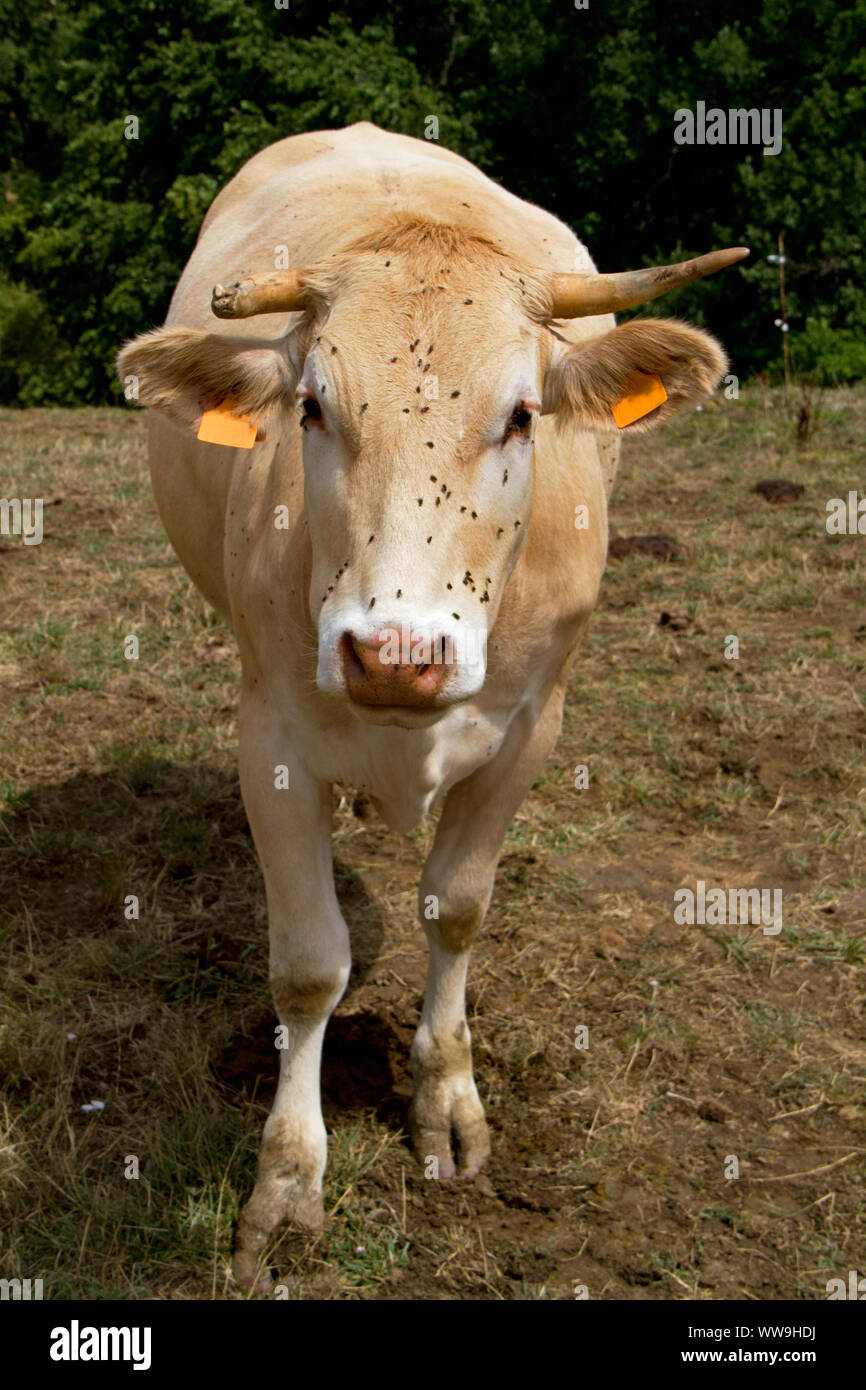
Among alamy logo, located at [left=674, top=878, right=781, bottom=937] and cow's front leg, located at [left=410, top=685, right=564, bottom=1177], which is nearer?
cow's front leg, located at [left=410, top=685, right=564, bottom=1177]

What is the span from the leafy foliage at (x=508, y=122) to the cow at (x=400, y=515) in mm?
11902

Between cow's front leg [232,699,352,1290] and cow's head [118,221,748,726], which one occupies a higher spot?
cow's head [118,221,748,726]

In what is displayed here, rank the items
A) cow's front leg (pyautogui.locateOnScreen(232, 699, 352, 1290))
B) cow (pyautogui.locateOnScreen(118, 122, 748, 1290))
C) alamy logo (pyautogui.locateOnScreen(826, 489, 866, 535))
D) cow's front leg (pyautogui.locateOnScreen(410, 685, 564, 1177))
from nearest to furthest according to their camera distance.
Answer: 1. cow (pyautogui.locateOnScreen(118, 122, 748, 1290))
2. cow's front leg (pyautogui.locateOnScreen(232, 699, 352, 1290))
3. cow's front leg (pyautogui.locateOnScreen(410, 685, 564, 1177))
4. alamy logo (pyautogui.locateOnScreen(826, 489, 866, 535))

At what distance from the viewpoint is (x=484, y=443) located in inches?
91.0

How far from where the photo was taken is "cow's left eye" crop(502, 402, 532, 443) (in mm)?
2385

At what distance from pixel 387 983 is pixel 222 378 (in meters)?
1.81

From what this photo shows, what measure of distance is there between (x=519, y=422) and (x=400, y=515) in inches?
14.5

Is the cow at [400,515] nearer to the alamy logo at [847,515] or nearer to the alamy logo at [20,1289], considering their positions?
the alamy logo at [20,1289]

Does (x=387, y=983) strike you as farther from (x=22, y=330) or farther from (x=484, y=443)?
(x=22, y=330)

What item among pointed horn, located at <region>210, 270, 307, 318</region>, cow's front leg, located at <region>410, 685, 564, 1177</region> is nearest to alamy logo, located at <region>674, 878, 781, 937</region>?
cow's front leg, located at <region>410, 685, 564, 1177</region>

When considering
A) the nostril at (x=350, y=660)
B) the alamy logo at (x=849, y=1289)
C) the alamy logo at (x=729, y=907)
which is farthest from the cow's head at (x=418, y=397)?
the alamy logo at (x=729, y=907)

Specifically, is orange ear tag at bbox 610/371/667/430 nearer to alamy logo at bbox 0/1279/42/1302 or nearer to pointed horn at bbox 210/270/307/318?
pointed horn at bbox 210/270/307/318

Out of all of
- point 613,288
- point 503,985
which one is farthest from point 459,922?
point 613,288

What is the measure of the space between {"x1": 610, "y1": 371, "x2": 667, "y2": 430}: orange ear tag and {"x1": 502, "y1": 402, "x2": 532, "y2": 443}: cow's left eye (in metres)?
0.34
